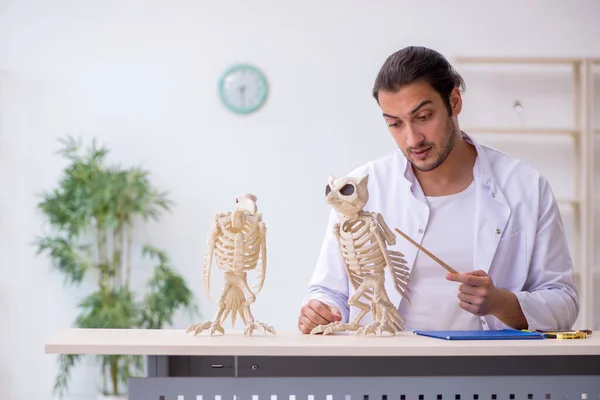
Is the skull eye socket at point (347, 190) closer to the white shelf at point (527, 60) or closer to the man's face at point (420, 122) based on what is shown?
the man's face at point (420, 122)

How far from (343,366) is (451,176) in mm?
802

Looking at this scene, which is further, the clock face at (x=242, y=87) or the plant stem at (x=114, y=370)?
the clock face at (x=242, y=87)

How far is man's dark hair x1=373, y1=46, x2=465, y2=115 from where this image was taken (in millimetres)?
2072

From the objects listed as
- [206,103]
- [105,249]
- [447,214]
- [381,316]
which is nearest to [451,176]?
[447,214]

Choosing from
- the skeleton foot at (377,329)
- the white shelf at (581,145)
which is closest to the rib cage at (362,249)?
the skeleton foot at (377,329)

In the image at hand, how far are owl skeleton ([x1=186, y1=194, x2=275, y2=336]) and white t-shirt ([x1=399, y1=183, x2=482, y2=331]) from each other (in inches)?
23.5

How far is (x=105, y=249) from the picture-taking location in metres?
4.68

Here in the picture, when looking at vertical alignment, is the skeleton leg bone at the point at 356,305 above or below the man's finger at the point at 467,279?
below

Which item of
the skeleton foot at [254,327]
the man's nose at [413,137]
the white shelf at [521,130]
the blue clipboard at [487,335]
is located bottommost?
the blue clipboard at [487,335]

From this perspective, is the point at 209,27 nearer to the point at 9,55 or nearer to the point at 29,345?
the point at 9,55

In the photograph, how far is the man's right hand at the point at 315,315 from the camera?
74.9 inches

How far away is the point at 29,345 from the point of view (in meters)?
4.71

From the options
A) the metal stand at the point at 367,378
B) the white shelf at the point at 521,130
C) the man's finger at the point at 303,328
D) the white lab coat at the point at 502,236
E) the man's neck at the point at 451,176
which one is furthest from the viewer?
the white shelf at the point at 521,130

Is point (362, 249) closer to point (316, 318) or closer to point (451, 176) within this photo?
point (316, 318)
